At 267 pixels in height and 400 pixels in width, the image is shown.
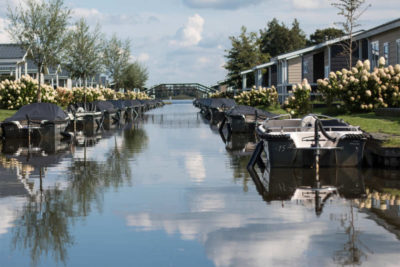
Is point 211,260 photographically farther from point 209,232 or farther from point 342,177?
point 342,177

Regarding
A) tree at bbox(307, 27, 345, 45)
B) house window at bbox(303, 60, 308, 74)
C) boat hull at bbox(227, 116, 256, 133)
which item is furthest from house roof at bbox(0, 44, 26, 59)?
tree at bbox(307, 27, 345, 45)

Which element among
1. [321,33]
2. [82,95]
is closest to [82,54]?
[82,95]

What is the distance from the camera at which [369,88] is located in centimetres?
2944

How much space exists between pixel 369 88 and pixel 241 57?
6215cm

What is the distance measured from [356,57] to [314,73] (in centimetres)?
752

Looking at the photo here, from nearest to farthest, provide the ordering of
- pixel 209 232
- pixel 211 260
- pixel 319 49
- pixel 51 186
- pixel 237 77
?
pixel 211 260 → pixel 209 232 → pixel 51 186 → pixel 319 49 → pixel 237 77

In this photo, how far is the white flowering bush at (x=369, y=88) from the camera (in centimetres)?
2862

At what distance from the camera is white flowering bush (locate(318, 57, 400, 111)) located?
93.9ft

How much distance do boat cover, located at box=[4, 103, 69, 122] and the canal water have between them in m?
9.10

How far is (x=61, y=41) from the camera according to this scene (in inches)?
1868

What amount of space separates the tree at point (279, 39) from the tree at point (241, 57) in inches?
1352

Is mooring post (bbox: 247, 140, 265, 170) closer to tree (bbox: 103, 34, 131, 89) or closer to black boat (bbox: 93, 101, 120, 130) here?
black boat (bbox: 93, 101, 120, 130)

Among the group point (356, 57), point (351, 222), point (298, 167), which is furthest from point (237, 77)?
point (351, 222)

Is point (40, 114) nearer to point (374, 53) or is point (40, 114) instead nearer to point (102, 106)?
point (102, 106)
